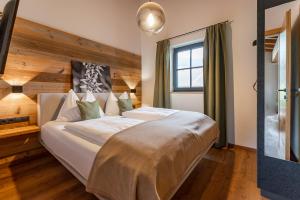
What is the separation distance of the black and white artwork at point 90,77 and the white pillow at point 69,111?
34 cm

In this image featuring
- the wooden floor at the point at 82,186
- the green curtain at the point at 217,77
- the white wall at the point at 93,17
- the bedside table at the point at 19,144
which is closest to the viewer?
the wooden floor at the point at 82,186

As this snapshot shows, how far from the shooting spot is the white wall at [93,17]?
2401 millimetres

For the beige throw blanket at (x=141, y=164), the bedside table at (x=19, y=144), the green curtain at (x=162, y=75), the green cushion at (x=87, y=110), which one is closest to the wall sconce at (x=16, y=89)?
the bedside table at (x=19, y=144)

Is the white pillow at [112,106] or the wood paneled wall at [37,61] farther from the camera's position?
the white pillow at [112,106]

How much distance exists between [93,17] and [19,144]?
260 cm

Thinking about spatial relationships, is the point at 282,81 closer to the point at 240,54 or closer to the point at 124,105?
the point at 240,54

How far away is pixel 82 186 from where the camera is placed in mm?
1702

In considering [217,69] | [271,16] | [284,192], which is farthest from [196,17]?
[284,192]

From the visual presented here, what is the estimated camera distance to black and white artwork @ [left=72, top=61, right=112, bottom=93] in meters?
2.85

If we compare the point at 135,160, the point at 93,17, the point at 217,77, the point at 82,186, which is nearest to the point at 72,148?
the point at 82,186

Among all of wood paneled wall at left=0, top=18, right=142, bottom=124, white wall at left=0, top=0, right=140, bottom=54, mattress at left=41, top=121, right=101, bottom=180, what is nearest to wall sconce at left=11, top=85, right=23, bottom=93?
wood paneled wall at left=0, top=18, right=142, bottom=124

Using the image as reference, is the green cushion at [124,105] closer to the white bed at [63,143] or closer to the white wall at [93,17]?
the white bed at [63,143]

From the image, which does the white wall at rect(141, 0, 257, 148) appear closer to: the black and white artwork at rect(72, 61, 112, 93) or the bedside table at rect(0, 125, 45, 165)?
the black and white artwork at rect(72, 61, 112, 93)

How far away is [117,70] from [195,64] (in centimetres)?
181
